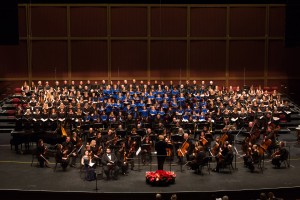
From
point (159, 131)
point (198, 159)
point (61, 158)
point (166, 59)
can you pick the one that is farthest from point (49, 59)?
point (198, 159)

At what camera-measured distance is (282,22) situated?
82.8 feet

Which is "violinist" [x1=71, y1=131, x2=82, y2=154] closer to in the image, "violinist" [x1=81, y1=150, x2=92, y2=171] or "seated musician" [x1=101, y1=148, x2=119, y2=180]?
"violinist" [x1=81, y1=150, x2=92, y2=171]

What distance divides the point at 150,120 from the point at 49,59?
8.93 metres

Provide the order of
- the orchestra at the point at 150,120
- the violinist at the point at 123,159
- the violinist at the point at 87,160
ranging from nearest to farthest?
the violinist at the point at 87,160
the violinist at the point at 123,159
the orchestra at the point at 150,120

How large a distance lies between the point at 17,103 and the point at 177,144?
8.98 metres

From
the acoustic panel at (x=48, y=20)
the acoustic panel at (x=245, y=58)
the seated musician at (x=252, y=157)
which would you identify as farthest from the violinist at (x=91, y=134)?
the acoustic panel at (x=245, y=58)

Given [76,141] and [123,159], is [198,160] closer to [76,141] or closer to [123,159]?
[123,159]

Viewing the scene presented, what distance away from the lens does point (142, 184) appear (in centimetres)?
1336

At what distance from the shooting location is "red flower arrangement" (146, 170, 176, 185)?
13188mm

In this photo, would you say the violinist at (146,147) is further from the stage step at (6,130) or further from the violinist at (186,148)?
the stage step at (6,130)

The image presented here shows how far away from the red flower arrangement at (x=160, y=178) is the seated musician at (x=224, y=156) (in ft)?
6.10

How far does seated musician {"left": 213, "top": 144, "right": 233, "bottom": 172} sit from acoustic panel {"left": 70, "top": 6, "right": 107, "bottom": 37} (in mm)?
12381

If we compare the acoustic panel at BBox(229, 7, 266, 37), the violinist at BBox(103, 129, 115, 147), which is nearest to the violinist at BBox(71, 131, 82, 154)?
the violinist at BBox(103, 129, 115, 147)

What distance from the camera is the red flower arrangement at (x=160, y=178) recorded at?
13.2m
